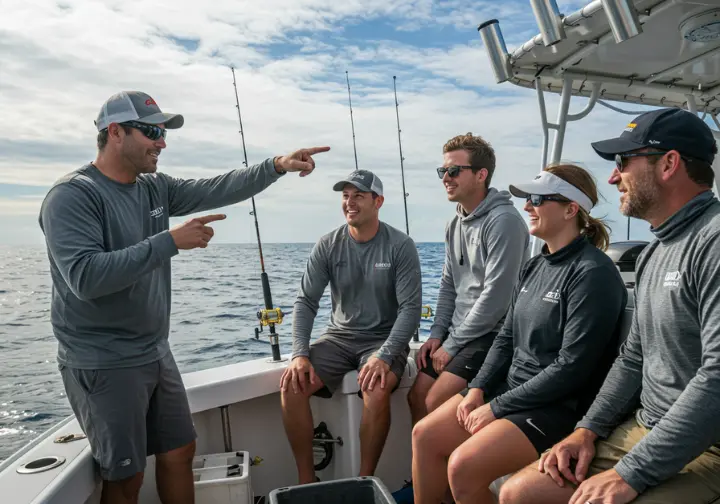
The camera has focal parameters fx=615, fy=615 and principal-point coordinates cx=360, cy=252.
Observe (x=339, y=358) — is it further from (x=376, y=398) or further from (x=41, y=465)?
(x=41, y=465)

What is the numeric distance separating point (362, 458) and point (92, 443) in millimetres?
1287

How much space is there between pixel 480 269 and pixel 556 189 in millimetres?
795

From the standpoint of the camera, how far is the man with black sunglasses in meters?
2.82

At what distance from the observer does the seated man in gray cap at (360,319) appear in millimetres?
2918

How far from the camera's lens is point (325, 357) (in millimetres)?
3096

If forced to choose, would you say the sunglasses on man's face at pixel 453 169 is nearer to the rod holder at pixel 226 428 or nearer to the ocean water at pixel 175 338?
the ocean water at pixel 175 338

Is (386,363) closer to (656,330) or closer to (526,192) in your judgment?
(526,192)

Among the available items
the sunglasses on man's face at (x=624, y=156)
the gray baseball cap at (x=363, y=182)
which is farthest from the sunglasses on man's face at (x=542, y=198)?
the gray baseball cap at (x=363, y=182)

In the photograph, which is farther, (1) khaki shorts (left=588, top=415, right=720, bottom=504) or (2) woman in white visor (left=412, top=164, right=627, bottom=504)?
(2) woman in white visor (left=412, top=164, right=627, bottom=504)

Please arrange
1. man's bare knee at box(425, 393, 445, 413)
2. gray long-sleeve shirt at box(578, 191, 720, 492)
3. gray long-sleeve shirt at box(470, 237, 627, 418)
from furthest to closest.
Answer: man's bare knee at box(425, 393, 445, 413) → gray long-sleeve shirt at box(470, 237, 627, 418) → gray long-sleeve shirt at box(578, 191, 720, 492)

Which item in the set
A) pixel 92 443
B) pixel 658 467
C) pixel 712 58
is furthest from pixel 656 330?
pixel 712 58

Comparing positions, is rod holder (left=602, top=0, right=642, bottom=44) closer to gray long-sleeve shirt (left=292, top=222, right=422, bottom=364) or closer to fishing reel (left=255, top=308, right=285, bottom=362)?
gray long-sleeve shirt (left=292, top=222, right=422, bottom=364)

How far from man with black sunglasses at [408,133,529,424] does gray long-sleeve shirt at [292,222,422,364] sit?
0.19 m

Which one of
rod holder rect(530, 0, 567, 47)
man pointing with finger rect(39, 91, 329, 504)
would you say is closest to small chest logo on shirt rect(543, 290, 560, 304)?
man pointing with finger rect(39, 91, 329, 504)
